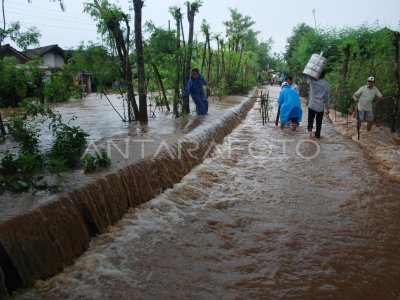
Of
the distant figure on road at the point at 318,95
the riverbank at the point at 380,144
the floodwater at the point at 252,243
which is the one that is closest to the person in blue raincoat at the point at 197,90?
the distant figure on road at the point at 318,95

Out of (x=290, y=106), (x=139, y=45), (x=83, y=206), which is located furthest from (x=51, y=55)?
(x=83, y=206)

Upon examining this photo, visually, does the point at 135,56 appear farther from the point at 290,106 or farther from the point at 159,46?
the point at 290,106

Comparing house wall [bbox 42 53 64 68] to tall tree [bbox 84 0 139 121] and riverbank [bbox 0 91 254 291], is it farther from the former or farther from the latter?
riverbank [bbox 0 91 254 291]

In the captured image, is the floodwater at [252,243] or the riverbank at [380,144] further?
the riverbank at [380,144]

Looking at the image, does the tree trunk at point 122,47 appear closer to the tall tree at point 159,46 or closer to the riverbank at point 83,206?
the tall tree at point 159,46

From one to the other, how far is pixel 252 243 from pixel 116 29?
5.82m

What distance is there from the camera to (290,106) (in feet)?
32.3

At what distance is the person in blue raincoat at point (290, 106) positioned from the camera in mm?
9758

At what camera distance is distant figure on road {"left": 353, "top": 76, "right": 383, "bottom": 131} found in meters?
9.07

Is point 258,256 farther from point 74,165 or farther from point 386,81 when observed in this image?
point 386,81

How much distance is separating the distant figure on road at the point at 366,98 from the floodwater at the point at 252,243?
A: 340 centimetres

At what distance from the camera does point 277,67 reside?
60.7m

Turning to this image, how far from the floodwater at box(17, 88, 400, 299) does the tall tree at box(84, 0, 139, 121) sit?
336cm

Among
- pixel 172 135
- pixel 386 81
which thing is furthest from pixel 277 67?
pixel 172 135
